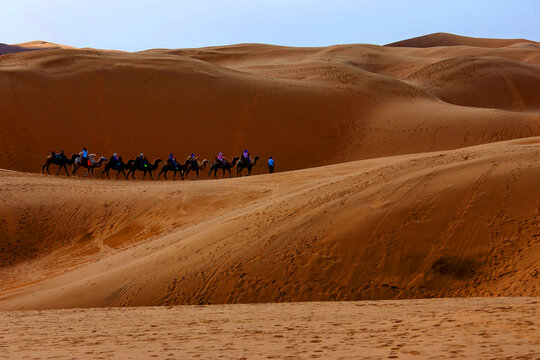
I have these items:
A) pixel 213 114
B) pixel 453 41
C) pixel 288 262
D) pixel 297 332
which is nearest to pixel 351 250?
pixel 288 262

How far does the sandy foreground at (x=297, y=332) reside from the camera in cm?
740

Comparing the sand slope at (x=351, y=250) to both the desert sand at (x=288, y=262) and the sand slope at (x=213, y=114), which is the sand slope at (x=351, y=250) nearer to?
the desert sand at (x=288, y=262)

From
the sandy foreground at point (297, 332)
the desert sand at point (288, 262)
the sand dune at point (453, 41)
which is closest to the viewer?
the sandy foreground at point (297, 332)

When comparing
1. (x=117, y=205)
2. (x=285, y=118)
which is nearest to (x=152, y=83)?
(x=285, y=118)

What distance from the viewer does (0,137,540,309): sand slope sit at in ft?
42.2

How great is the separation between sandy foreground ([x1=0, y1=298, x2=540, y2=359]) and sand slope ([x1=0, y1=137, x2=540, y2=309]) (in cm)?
131

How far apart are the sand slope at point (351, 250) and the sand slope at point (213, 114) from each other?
78.9 feet

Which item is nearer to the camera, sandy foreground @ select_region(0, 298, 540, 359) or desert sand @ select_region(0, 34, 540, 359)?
sandy foreground @ select_region(0, 298, 540, 359)

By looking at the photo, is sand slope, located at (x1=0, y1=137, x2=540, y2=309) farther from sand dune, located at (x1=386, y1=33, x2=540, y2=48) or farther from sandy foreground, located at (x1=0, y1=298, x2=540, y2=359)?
sand dune, located at (x1=386, y1=33, x2=540, y2=48)

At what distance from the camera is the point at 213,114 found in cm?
4572

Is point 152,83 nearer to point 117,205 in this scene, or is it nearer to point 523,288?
point 117,205

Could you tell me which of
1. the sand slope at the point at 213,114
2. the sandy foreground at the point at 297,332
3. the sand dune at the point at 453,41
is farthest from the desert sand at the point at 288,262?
the sand dune at the point at 453,41

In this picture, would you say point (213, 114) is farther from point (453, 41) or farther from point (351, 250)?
point (453, 41)

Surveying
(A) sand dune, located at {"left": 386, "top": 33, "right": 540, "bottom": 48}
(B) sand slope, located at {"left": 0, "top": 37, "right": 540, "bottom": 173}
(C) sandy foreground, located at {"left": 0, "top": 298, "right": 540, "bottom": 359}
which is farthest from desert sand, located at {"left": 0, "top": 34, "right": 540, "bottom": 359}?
(A) sand dune, located at {"left": 386, "top": 33, "right": 540, "bottom": 48}
